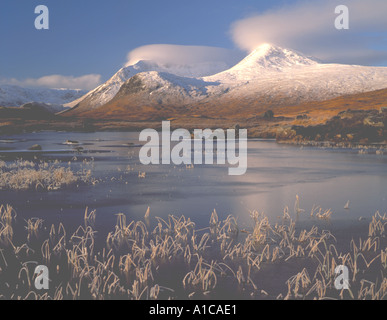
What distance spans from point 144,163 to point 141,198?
1790 cm

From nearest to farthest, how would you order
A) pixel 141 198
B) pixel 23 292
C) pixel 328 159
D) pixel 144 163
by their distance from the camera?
pixel 23 292
pixel 141 198
pixel 144 163
pixel 328 159

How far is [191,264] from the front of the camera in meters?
11.0

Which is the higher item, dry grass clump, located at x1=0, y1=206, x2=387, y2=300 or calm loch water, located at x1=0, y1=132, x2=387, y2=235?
calm loch water, located at x1=0, y1=132, x2=387, y2=235

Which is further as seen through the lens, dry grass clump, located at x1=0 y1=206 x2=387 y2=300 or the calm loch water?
the calm loch water

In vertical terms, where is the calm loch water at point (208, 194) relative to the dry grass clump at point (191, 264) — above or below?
above

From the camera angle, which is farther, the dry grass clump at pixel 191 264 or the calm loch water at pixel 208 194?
the calm loch water at pixel 208 194

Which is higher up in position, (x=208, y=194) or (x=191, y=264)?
(x=208, y=194)

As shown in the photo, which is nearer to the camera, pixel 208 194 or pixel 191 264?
pixel 191 264

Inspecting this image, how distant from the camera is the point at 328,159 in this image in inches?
1624

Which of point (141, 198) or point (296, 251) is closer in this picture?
point (296, 251)

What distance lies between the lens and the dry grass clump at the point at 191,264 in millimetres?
9281

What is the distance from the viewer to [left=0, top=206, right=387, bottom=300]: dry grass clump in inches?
365
